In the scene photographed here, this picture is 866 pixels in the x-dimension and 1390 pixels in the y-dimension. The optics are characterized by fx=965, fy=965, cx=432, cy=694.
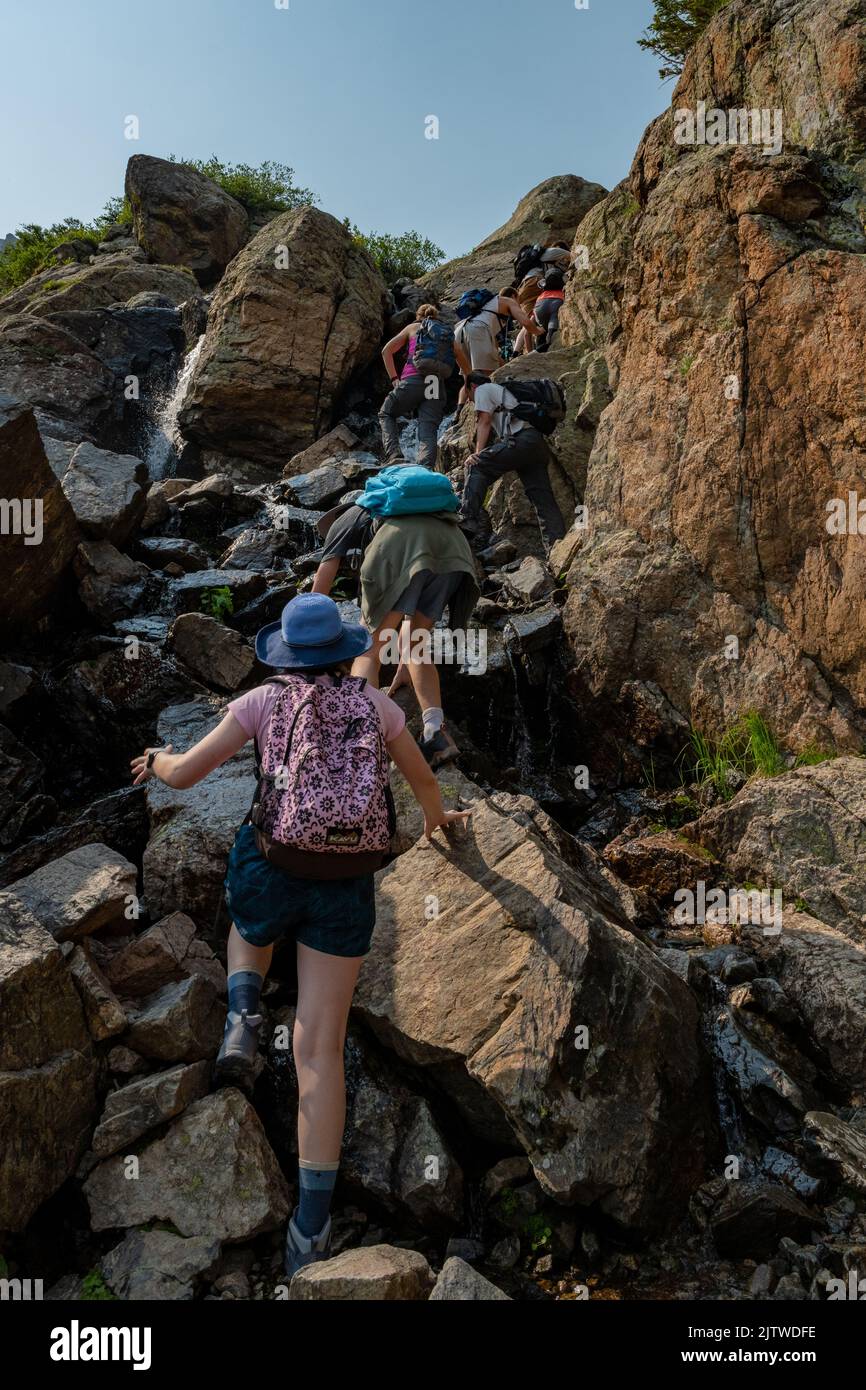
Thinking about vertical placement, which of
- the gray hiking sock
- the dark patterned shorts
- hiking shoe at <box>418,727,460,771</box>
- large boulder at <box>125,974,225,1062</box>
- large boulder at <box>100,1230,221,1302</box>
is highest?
hiking shoe at <box>418,727,460,771</box>

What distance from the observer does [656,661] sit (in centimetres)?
1022

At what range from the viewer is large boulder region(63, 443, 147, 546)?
1218cm

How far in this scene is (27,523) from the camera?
10.1 meters

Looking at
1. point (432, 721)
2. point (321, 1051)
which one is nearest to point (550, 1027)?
point (321, 1051)

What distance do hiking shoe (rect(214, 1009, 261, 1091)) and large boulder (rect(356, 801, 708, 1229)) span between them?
0.79m

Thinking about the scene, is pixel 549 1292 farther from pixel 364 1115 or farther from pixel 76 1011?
pixel 76 1011

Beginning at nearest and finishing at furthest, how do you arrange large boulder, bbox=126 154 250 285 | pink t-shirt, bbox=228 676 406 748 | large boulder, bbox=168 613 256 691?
pink t-shirt, bbox=228 676 406 748 < large boulder, bbox=168 613 256 691 < large boulder, bbox=126 154 250 285

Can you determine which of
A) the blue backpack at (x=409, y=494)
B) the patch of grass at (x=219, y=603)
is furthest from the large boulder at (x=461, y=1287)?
the patch of grass at (x=219, y=603)

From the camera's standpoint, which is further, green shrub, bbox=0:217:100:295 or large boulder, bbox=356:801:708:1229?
green shrub, bbox=0:217:100:295

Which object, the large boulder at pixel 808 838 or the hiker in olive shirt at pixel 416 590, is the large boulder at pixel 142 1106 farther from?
the large boulder at pixel 808 838

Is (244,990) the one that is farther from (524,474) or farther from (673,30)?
(673,30)

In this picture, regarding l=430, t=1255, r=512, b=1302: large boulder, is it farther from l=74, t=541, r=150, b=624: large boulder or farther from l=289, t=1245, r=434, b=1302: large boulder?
l=74, t=541, r=150, b=624: large boulder

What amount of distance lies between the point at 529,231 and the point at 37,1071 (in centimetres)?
3019

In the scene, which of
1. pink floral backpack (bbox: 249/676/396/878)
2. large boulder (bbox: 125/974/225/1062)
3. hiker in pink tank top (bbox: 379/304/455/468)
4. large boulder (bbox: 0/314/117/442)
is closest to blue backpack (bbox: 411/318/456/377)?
hiker in pink tank top (bbox: 379/304/455/468)
